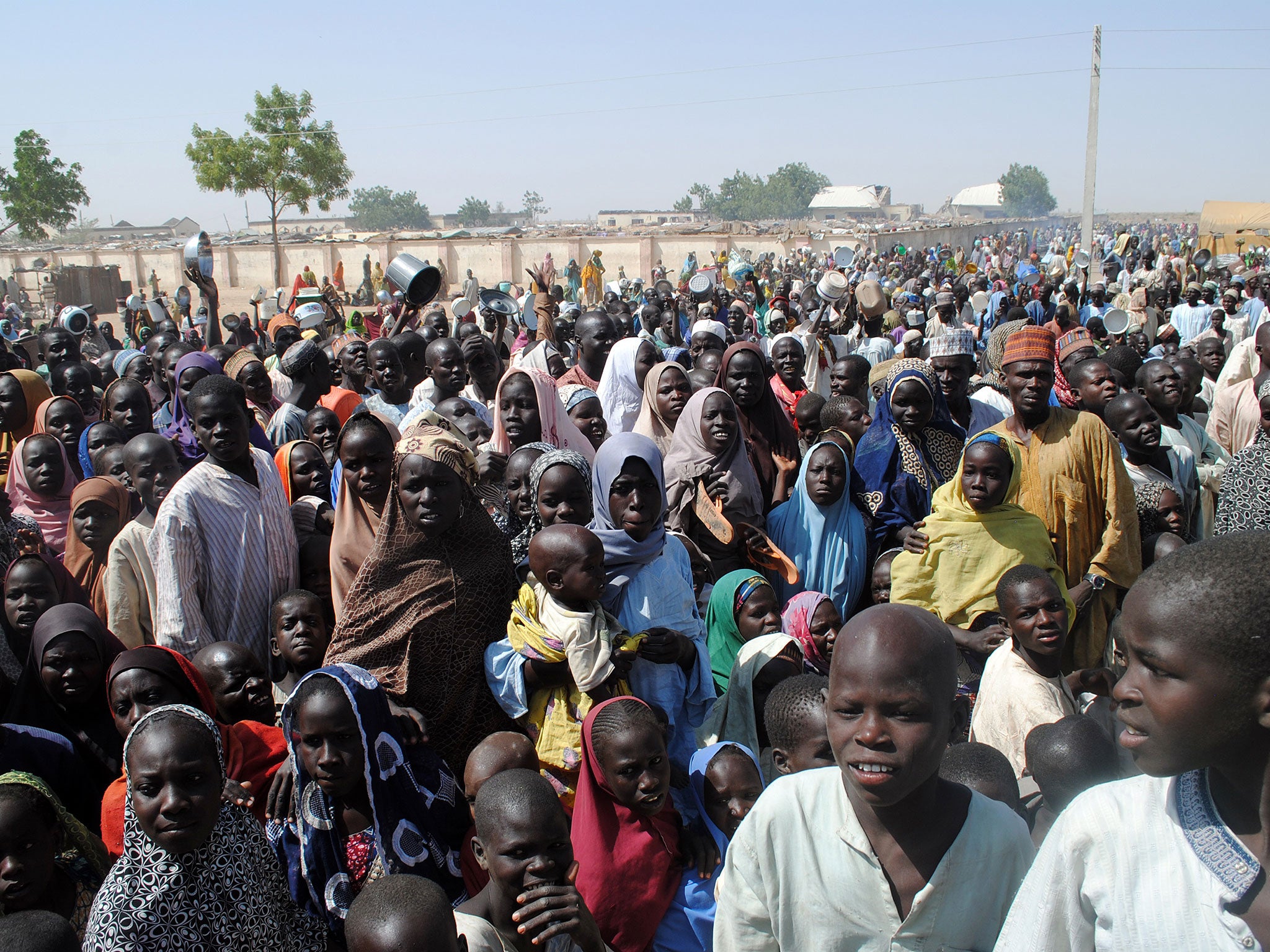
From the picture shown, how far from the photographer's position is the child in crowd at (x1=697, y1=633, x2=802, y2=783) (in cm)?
324

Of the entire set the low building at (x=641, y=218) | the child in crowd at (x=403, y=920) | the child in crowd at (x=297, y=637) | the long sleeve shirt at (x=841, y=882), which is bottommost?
the child in crowd at (x=403, y=920)

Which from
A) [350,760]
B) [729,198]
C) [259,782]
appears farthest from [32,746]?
[729,198]

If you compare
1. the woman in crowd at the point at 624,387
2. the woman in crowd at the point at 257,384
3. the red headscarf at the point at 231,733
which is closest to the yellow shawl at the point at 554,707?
the red headscarf at the point at 231,733

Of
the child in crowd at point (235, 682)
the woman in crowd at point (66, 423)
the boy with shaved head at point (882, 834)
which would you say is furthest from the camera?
the woman in crowd at point (66, 423)

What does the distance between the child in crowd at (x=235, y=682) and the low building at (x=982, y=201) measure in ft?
462

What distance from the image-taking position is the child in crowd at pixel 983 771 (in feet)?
8.21

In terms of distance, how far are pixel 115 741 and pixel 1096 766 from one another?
3141 millimetres

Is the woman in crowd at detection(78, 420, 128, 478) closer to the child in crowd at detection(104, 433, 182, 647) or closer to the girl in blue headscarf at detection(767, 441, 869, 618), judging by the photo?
the child in crowd at detection(104, 433, 182, 647)

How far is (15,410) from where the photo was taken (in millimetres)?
5688

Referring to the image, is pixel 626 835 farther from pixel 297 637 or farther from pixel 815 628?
pixel 297 637

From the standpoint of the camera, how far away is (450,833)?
279 cm

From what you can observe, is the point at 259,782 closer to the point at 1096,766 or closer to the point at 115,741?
the point at 115,741

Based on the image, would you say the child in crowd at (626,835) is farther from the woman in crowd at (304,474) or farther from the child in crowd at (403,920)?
the woman in crowd at (304,474)

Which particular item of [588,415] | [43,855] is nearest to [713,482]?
[588,415]
